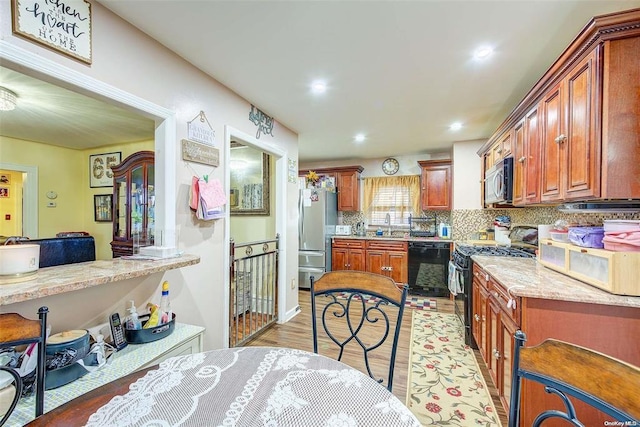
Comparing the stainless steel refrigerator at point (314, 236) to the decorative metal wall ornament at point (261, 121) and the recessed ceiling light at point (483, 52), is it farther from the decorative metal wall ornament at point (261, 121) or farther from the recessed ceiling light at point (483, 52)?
the recessed ceiling light at point (483, 52)

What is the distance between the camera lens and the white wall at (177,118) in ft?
4.50

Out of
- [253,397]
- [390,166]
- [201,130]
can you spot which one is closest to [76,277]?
[253,397]

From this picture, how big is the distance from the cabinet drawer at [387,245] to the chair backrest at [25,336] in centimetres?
420

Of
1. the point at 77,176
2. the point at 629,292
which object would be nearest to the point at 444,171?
the point at 629,292

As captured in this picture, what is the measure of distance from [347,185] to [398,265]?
1.79 m

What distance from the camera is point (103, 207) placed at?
14.3 feet

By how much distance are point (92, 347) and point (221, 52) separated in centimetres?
191

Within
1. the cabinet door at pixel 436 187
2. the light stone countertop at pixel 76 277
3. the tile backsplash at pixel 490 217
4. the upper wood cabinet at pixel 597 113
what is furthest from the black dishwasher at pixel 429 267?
the light stone countertop at pixel 76 277

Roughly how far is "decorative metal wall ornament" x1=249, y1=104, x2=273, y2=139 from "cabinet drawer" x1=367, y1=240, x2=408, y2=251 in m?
2.61

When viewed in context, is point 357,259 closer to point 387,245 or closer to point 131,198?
point 387,245

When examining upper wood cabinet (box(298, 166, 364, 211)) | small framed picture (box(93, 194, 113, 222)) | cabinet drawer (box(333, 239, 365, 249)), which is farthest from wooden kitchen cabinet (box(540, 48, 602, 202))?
small framed picture (box(93, 194, 113, 222))

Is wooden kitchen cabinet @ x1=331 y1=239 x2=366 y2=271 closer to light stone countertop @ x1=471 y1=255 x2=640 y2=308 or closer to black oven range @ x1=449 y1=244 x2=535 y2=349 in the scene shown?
black oven range @ x1=449 y1=244 x2=535 y2=349

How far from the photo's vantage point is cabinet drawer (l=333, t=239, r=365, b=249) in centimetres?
473

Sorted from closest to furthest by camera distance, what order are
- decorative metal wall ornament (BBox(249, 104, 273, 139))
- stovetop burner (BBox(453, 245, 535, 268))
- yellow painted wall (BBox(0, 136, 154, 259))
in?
1. stovetop burner (BBox(453, 245, 535, 268))
2. decorative metal wall ornament (BBox(249, 104, 273, 139))
3. yellow painted wall (BBox(0, 136, 154, 259))
